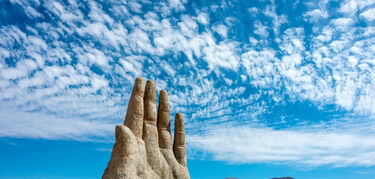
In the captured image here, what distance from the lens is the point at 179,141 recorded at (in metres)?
27.7

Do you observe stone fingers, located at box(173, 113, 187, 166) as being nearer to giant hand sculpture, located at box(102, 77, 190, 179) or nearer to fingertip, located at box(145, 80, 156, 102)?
giant hand sculpture, located at box(102, 77, 190, 179)

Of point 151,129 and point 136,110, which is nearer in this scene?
point 136,110

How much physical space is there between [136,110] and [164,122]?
195 inches

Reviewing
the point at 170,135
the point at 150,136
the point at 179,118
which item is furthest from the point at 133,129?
the point at 179,118

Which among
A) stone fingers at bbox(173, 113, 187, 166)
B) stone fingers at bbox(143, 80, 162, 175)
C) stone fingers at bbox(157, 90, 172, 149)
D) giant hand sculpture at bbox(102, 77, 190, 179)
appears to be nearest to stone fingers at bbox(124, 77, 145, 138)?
giant hand sculpture at bbox(102, 77, 190, 179)

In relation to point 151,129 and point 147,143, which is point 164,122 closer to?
point 151,129

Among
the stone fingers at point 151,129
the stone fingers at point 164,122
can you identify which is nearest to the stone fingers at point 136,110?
the stone fingers at point 151,129

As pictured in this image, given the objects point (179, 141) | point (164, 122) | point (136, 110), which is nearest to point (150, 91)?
point (136, 110)

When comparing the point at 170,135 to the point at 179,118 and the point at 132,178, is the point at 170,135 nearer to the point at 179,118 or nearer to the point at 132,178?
the point at 179,118

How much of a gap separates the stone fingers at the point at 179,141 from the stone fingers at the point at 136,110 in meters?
6.30

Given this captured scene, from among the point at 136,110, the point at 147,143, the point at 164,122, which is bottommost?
the point at 147,143

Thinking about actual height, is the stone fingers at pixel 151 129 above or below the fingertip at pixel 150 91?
below

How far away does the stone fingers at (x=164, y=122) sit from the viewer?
25500 mm

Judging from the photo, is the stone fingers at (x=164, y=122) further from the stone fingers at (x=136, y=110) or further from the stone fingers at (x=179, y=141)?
the stone fingers at (x=136, y=110)
